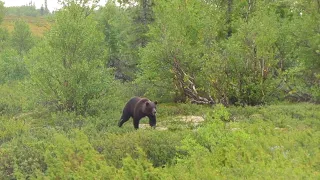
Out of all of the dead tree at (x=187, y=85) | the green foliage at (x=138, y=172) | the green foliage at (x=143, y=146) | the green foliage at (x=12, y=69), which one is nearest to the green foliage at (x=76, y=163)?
the green foliage at (x=138, y=172)

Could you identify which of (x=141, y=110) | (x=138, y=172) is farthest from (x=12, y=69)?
(x=138, y=172)

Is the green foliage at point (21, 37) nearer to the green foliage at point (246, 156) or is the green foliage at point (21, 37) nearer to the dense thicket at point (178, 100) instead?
the dense thicket at point (178, 100)

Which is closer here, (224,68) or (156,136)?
(156,136)

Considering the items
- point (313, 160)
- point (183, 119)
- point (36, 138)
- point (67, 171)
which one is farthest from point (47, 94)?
point (313, 160)

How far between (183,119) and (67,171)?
28.6 ft

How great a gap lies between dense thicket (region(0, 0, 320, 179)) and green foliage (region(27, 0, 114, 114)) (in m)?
0.05

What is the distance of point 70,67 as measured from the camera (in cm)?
1780

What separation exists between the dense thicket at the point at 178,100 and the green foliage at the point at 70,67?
48 millimetres

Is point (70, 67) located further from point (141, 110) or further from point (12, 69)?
point (12, 69)

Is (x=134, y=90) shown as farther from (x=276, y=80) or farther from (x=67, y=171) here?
(x=67, y=171)

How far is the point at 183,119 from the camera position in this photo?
17.2 metres

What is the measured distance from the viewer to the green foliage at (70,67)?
17344 mm

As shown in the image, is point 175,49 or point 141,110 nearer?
point 141,110

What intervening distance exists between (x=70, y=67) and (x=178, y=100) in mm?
7894
